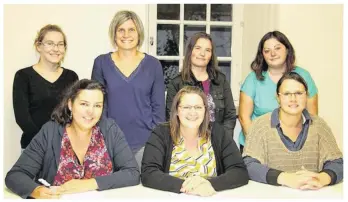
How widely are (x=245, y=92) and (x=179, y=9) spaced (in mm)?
1210

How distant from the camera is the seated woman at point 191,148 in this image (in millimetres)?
1909

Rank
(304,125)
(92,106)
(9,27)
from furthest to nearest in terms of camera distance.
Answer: (9,27), (304,125), (92,106)

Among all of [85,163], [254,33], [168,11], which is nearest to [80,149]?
[85,163]

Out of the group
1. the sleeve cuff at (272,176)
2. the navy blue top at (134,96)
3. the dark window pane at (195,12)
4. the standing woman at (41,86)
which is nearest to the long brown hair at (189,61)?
the navy blue top at (134,96)

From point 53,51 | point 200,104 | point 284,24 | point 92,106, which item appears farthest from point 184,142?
point 284,24

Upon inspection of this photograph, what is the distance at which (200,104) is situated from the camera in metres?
1.97

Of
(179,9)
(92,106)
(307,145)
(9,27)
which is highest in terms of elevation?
(179,9)

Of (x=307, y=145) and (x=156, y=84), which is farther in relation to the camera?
(x=156, y=84)

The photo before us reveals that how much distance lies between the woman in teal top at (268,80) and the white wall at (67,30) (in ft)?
3.62

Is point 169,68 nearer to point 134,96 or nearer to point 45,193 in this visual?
point 134,96

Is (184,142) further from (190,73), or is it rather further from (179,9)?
(179,9)

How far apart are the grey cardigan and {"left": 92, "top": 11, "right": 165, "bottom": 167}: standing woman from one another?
0.92 ft

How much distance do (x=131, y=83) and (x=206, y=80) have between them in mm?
428

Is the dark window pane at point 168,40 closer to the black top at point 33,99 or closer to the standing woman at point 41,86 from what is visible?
the standing woman at point 41,86
